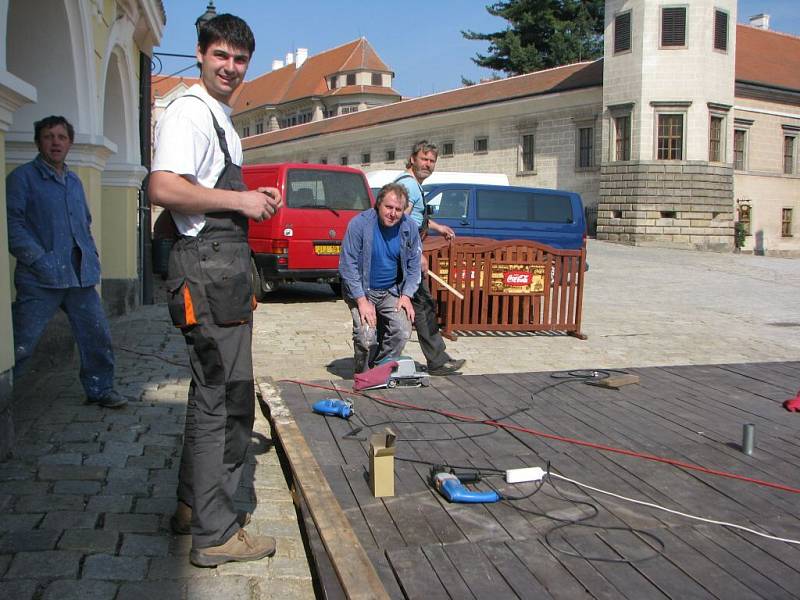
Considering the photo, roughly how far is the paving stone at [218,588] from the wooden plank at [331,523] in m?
0.36

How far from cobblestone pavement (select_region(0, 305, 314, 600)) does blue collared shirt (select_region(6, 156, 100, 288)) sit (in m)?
0.96

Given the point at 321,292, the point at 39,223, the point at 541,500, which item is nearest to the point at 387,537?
the point at 541,500

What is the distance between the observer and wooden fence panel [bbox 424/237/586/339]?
32.2ft

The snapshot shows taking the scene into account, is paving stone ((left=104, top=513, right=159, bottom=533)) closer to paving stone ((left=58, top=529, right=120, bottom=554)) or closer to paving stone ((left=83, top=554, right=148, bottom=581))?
paving stone ((left=58, top=529, right=120, bottom=554))

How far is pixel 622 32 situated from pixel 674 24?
1.99 metres

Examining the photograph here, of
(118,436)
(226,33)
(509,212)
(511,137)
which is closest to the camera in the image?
(226,33)

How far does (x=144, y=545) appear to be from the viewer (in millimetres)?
3635

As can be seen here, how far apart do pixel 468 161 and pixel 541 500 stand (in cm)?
3740

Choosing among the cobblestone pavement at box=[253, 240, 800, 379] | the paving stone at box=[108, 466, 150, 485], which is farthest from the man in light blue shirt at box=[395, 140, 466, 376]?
the paving stone at box=[108, 466, 150, 485]

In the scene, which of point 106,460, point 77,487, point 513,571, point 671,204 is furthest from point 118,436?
point 671,204

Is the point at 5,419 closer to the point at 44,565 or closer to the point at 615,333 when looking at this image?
the point at 44,565

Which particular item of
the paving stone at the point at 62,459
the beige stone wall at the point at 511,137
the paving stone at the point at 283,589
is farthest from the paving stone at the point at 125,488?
the beige stone wall at the point at 511,137

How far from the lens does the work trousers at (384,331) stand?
6.52 meters

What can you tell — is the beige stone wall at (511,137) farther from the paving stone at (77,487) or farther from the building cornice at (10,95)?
the paving stone at (77,487)
